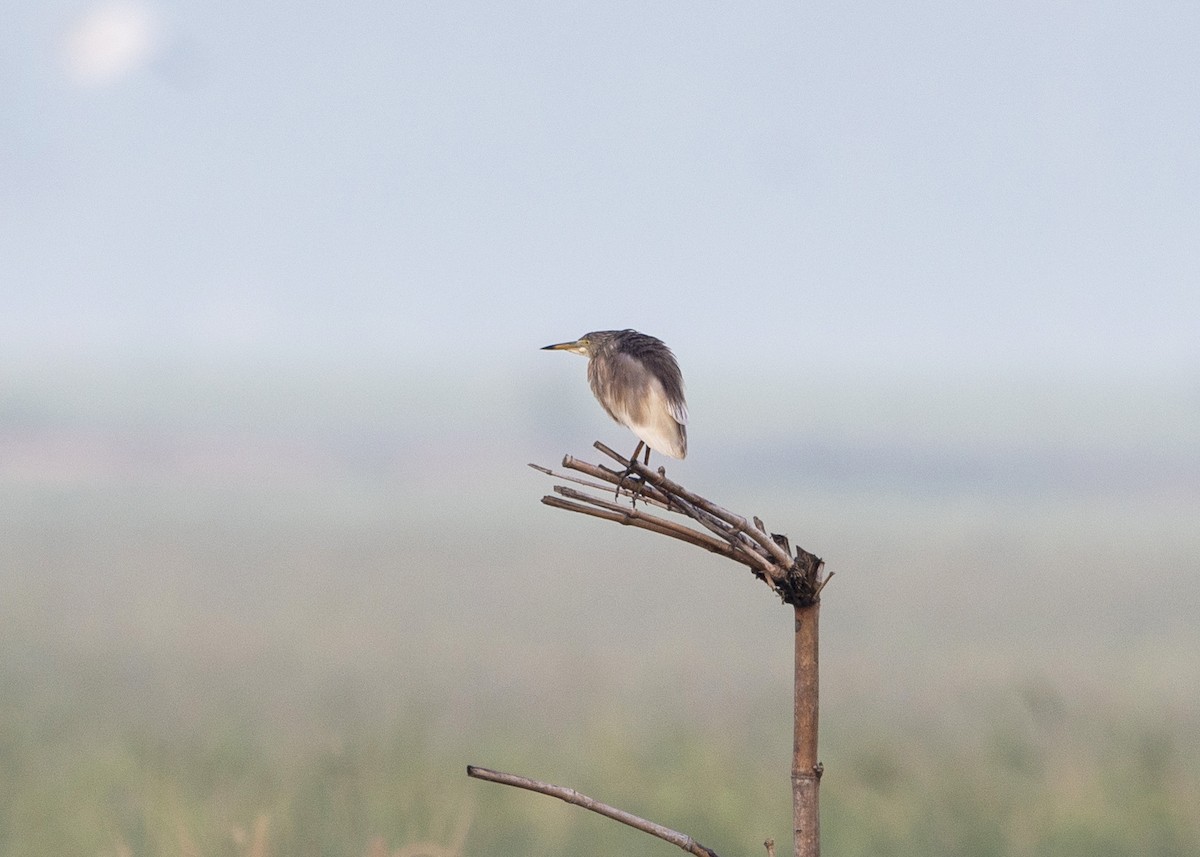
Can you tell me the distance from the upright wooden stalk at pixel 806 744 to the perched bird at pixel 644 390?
0.98 meters

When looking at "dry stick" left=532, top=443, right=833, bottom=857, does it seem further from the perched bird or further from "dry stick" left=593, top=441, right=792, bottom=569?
the perched bird

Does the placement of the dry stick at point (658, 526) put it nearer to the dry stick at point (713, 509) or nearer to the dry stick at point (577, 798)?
the dry stick at point (713, 509)

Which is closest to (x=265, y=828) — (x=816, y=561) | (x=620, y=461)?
(x=620, y=461)

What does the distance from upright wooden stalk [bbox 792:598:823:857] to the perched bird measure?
0.98 m

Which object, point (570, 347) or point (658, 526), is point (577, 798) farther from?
point (570, 347)

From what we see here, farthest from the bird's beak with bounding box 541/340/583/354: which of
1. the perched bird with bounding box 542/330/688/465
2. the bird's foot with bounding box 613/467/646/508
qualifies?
the bird's foot with bounding box 613/467/646/508

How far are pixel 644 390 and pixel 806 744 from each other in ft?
4.10

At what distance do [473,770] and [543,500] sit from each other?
0.49 meters

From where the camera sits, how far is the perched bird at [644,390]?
309cm

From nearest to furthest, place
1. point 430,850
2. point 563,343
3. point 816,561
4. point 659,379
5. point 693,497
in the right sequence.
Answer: point 816,561
point 693,497
point 659,379
point 430,850
point 563,343

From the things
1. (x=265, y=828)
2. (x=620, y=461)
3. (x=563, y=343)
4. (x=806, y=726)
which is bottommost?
(x=265, y=828)

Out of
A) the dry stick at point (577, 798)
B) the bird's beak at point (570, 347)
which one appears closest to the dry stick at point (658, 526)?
the dry stick at point (577, 798)

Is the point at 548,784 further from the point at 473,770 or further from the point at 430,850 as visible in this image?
the point at 430,850

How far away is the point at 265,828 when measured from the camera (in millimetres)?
4133
